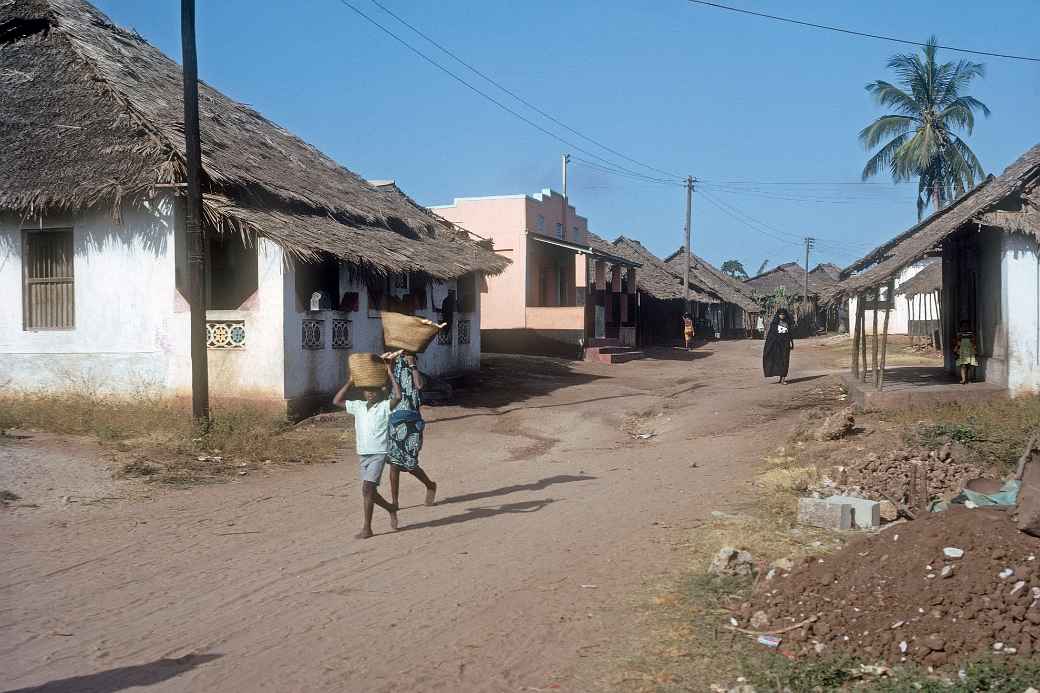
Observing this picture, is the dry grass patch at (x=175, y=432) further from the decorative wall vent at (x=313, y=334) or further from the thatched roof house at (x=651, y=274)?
the thatched roof house at (x=651, y=274)

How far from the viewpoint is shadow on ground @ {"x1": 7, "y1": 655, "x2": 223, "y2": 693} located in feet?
14.2

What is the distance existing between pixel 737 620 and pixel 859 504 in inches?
112

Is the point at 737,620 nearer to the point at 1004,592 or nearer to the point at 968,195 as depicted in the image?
the point at 1004,592

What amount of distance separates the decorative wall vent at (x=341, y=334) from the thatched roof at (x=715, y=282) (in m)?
37.7

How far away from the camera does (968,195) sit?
60.4 feet

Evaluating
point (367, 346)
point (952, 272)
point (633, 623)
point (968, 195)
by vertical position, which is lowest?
point (633, 623)

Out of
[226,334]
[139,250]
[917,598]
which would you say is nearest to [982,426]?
[917,598]

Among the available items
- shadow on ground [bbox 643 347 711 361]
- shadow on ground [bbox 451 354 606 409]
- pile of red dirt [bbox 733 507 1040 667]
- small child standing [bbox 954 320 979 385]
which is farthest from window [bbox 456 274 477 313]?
pile of red dirt [bbox 733 507 1040 667]

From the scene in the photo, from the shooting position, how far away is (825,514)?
303 inches

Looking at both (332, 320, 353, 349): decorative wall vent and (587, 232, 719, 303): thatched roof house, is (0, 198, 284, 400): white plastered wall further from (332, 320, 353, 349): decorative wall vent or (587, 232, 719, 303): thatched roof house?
(587, 232, 719, 303): thatched roof house

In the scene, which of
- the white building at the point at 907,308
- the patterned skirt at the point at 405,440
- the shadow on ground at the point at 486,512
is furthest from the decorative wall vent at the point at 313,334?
the white building at the point at 907,308

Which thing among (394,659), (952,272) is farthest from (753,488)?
(952,272)

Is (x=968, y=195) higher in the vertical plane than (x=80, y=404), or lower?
higher

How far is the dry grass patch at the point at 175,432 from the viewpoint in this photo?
10555 mm
